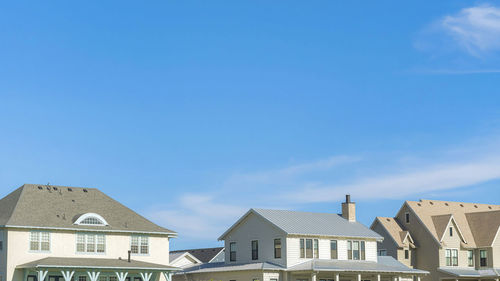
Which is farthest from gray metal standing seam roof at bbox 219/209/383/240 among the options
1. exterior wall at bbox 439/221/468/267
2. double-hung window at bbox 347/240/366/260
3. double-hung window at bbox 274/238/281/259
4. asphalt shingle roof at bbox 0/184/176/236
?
exterior wall at bbox 439/221/468/267

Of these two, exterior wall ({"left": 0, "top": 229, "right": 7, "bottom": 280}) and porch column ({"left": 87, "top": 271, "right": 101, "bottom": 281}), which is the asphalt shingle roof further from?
porch column ({"left": 87, "top": 271, "right": 101, "bottom": 281})

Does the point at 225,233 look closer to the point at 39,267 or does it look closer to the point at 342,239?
the point at 342,239

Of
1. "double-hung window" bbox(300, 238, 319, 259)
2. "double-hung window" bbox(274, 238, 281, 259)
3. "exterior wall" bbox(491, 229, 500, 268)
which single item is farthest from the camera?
"exterior wall" bbox(491, 229, 500, 268)

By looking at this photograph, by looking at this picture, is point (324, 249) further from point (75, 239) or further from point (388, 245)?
point (75, 239)

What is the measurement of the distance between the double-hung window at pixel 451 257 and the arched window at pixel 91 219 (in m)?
36.6

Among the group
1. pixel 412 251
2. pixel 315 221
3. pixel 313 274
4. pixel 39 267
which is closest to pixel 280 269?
pixel 313 274

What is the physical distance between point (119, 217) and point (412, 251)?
1321 inches

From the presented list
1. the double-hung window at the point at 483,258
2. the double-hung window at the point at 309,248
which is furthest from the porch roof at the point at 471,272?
the double-hung window at the point at 309,248

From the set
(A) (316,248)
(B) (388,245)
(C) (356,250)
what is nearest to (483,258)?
(B) (388,245)

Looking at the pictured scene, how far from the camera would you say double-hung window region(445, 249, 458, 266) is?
244 feet

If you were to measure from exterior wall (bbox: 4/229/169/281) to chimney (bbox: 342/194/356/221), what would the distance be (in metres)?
18.0

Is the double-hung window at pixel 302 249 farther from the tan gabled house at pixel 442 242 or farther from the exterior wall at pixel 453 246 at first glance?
the exterior wall at pixel 453 246

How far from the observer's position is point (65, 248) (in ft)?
173

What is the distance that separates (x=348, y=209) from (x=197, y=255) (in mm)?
27916
